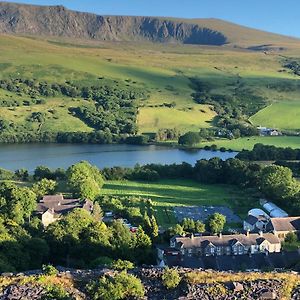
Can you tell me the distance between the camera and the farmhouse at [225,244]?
34656 mm

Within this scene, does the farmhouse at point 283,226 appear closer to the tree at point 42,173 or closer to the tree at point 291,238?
the tree at point 291,238

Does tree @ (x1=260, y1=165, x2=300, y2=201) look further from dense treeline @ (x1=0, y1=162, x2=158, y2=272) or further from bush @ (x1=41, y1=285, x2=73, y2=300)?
bush @ (x1=41, y1=285, x2=73, y2=300)

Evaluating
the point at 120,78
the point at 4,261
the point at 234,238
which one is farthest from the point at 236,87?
the point at 4,261

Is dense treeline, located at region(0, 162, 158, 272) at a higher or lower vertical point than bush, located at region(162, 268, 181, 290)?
lower

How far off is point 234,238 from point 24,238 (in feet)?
45.4

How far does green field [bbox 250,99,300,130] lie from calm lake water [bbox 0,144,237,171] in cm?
2649

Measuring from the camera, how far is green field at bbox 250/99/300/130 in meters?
108

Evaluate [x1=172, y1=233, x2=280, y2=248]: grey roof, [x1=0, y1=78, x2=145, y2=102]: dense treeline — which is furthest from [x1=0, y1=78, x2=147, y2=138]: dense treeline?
[x1=172, y1=233, x2=280, y2=248]: grey roof

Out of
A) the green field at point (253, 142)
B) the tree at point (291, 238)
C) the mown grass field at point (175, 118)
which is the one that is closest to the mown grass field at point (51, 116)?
the mown grass field at point (175, 118)

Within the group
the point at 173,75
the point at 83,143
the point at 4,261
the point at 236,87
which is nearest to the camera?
the point at 4,261

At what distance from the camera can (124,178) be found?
6300 cm

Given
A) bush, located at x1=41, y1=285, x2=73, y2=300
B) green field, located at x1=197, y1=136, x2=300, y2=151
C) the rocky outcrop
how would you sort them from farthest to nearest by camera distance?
green field, located at x1=197, y1=136, x2=300, y2=151, the rocky outcrop, bush, located at x1=41, y1=285, x2=73, y2=300

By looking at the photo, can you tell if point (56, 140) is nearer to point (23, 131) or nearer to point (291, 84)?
point (23, 131)

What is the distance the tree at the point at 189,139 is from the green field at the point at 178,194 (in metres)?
28.9
